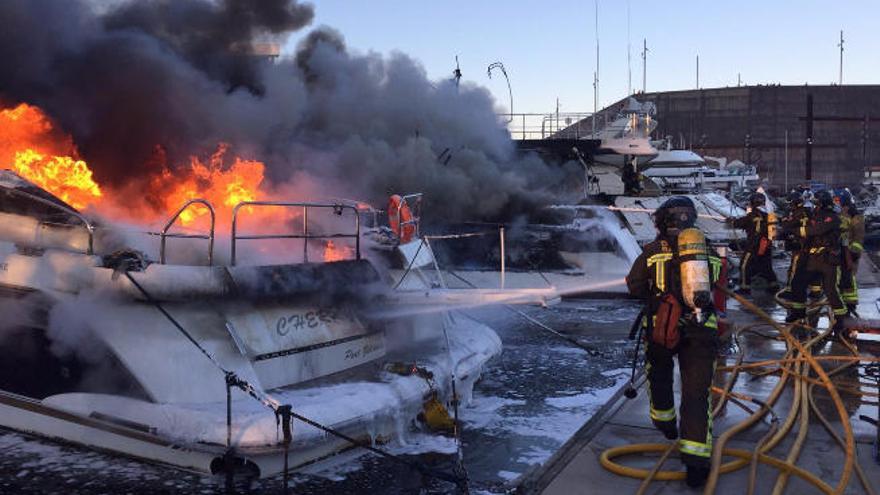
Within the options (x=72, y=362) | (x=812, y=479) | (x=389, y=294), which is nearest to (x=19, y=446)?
(x=72, y=362)

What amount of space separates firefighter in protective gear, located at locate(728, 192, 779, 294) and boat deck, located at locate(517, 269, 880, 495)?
16.4ft

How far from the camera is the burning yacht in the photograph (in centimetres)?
459

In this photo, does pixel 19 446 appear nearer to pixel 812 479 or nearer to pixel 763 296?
pixel 812 479

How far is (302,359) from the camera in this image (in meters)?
5.34

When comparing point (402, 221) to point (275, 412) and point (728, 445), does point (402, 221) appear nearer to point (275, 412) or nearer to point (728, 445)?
point (275, 412)

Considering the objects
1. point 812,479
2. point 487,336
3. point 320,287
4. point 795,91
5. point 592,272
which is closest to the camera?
point 812,479

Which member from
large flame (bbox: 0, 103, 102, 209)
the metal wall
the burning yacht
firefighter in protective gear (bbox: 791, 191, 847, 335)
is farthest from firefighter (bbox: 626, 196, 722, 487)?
the metal wall

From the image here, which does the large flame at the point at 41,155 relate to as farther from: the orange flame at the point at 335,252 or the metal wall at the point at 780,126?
the metal wall at the point at 780,126

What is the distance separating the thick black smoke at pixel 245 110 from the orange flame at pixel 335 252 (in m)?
2.24

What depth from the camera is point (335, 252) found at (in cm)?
708

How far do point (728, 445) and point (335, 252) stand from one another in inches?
Answer: 153

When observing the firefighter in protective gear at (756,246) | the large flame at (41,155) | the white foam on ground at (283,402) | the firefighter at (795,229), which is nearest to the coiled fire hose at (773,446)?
the white foam on ground at (283,402)

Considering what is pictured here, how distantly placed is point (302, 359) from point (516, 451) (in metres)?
1.63

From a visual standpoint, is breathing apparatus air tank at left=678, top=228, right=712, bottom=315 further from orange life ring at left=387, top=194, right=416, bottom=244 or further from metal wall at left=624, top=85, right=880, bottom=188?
metal wall at left=624, top=85, right=880, bottom=188
